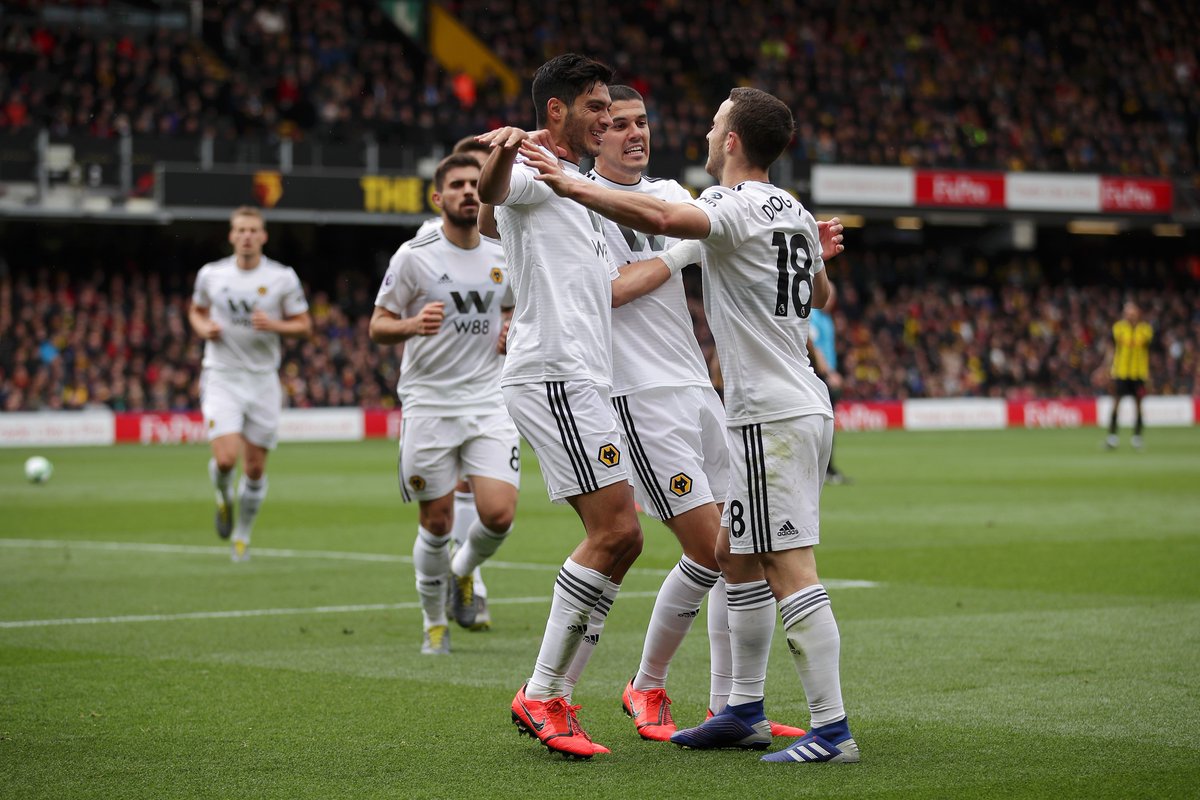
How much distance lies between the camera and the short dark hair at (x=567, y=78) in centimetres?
568

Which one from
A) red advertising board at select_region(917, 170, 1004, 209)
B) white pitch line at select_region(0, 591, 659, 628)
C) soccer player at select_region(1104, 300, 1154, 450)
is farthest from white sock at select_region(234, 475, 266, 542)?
red advertising board at select_region(917, 170, 1004, 209)

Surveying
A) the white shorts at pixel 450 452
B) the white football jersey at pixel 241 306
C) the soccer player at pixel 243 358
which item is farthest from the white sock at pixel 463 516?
the white football jersey at pixel 241 306

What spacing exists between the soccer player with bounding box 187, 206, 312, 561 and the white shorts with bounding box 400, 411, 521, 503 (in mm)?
4549

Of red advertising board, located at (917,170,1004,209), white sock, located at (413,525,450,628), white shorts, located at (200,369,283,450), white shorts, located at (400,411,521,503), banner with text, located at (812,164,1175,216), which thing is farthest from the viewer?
red advertising board, located at (917,170,1004,209)

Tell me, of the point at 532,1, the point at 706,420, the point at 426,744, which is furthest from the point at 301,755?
the point at 532,1

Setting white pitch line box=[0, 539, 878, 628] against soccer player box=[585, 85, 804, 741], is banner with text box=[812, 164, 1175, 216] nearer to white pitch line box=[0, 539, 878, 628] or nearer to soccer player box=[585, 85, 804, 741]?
white pitch line box=[0, 539, 878, 628]

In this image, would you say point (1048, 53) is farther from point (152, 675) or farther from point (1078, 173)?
point (152, 675)

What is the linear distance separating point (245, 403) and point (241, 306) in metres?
0.81

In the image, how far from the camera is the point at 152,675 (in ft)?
24.5

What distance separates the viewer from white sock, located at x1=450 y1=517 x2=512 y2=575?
8.45m

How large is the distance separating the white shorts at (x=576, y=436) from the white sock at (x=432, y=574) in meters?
2.63

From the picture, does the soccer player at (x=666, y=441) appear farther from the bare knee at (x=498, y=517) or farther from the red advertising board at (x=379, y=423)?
the red advertising board at (x=379, y=423)

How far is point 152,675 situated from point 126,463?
19132 millimetres

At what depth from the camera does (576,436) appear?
5.78 m
